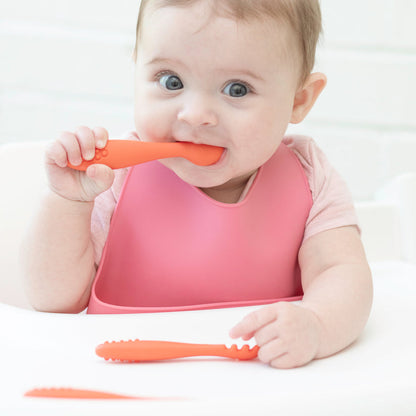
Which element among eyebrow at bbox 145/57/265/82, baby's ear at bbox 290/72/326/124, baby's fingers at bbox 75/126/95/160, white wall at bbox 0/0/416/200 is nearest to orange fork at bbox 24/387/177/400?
baby's fingers at bbox 75/126/95/160

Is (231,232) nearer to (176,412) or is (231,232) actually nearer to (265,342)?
(265,342)

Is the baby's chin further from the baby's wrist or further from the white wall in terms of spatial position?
the white wall

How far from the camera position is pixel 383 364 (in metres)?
0.54

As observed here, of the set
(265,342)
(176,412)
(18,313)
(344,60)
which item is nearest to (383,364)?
(265,342)

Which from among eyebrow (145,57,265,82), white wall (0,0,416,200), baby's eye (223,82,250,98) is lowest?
white wall (0,0,416,200)

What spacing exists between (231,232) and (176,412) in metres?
0.39

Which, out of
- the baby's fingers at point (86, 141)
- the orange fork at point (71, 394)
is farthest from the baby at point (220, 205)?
the orange fork at point (71, 394)

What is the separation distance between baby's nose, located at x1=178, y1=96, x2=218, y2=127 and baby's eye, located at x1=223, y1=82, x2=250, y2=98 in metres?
0.03

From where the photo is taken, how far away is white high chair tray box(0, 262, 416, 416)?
431 mm

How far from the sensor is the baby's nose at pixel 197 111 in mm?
654

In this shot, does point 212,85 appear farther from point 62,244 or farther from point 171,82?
point 62,244

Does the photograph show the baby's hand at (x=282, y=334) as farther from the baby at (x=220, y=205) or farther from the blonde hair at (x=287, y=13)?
the blonde hair at (x=287, y=13)

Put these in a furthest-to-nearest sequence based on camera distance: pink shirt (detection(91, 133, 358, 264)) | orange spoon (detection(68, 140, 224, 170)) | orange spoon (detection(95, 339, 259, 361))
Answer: pink shirt (detection(91, 133, 358, 264))
orange spoon (detection(68, 140, 224, 170))
orange spoon (detection(95, 339, 259, 361))

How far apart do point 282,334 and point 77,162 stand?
25 centimetres
